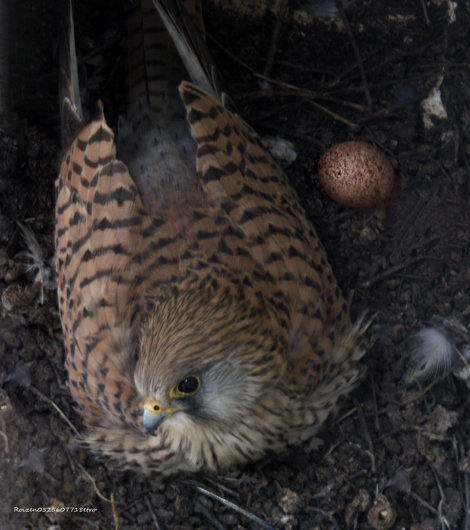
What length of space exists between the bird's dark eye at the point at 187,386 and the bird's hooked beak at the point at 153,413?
2.5 inches

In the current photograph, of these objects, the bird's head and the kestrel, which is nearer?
the bird's head

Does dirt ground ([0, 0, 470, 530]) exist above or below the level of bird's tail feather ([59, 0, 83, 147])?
below

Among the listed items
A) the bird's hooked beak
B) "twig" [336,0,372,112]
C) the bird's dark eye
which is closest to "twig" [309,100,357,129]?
"twig" [336,0,372,112]

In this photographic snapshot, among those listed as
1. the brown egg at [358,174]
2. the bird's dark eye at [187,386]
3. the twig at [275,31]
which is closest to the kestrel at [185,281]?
the bird's dark eye at [187,386]

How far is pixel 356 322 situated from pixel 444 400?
18.8 inches

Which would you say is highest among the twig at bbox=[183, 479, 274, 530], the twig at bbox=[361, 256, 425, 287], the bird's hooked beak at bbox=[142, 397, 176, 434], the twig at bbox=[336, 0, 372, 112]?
the twig at bbox=[336, 0, 372, 112]

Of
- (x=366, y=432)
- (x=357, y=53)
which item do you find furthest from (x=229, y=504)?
(x=357, y=53)

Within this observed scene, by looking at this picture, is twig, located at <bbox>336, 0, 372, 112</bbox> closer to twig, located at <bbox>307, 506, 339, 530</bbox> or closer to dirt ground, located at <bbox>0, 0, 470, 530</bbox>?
dirt ground, located at <bbox>0, 0, 470, 530</bbox>

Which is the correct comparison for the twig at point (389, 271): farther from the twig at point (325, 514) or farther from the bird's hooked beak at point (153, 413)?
the bird's hooked beak at point (153, 413)

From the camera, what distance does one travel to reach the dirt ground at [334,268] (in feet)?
9.52

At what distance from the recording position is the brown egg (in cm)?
310

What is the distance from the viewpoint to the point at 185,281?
255 centimetres

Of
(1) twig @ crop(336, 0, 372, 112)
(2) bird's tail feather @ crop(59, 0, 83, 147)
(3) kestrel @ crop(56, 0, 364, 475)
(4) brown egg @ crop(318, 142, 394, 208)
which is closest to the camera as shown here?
(3) kestrel @ crop(56, 0, 364, 475)

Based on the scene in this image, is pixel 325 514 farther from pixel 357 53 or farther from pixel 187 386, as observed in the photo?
pixel 357 53
